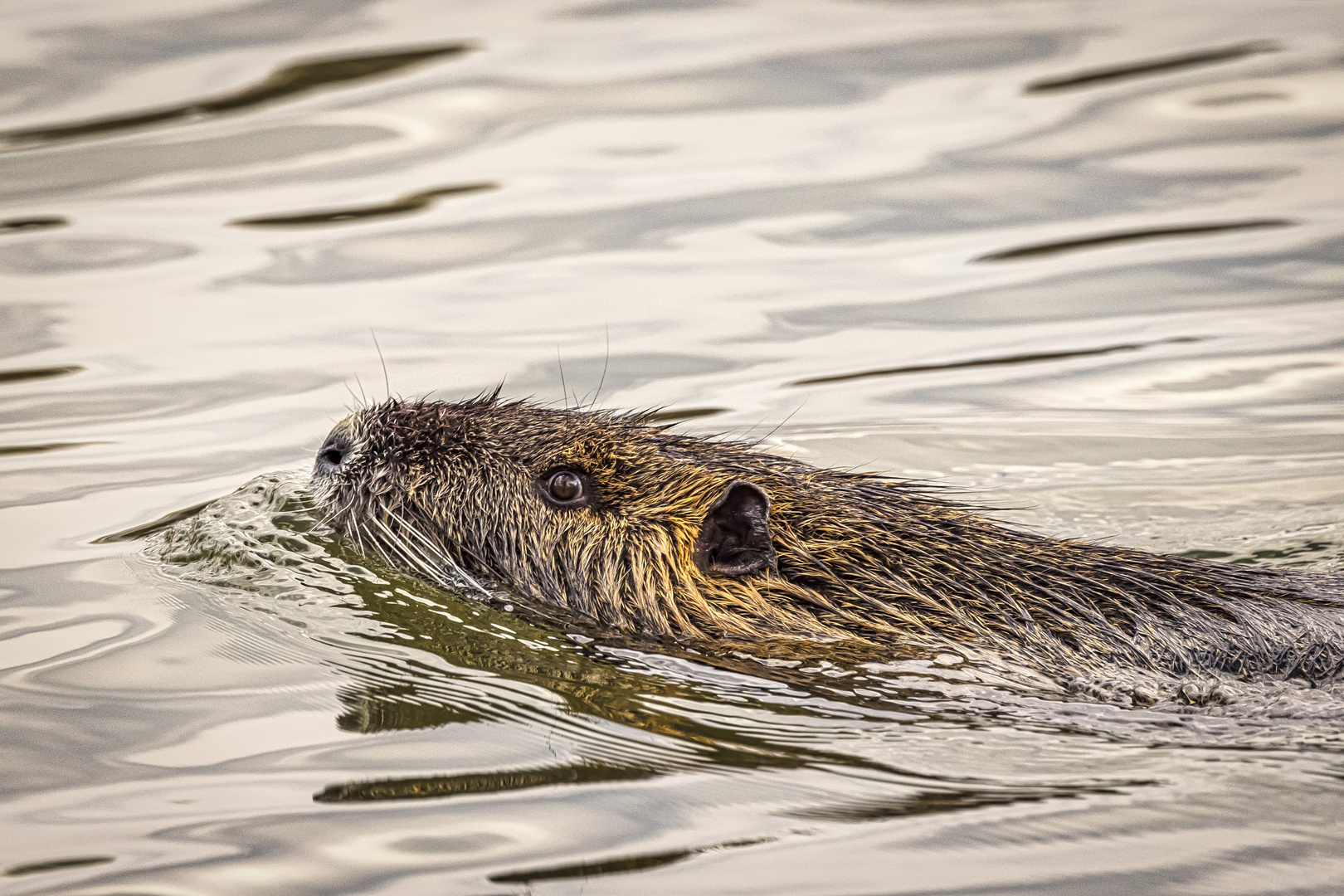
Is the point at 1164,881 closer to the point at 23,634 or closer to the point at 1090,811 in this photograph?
the point at 1090,811

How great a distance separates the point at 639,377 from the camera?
25.7 ft

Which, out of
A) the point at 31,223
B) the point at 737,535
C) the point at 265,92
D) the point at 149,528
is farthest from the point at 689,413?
the point at 265,92

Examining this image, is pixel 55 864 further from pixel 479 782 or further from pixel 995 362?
pixel 995 362

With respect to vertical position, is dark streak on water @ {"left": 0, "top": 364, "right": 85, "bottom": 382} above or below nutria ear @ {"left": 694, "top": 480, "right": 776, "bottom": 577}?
above

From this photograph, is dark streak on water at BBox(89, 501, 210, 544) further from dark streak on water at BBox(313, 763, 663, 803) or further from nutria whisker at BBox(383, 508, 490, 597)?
dark streak on water at BBox(313, 763, 663, 803)

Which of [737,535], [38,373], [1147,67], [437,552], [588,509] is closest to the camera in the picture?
[737,535]

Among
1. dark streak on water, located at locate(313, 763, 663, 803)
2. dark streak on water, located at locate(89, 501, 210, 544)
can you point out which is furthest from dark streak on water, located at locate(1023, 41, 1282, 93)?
dark streak on water, located at locate(313, 763, 663, 803)

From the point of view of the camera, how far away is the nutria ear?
4.71m

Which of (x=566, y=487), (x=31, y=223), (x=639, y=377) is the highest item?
(x=31, y=223)

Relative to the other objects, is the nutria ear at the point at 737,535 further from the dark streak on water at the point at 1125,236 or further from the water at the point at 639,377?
the dark streak on water at the point at 1125,236

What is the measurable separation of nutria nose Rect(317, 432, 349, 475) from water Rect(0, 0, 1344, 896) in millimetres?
384

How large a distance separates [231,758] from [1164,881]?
2.46m

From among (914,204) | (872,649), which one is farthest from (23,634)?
(914,204)

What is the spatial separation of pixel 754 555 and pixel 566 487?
703 millimetres
